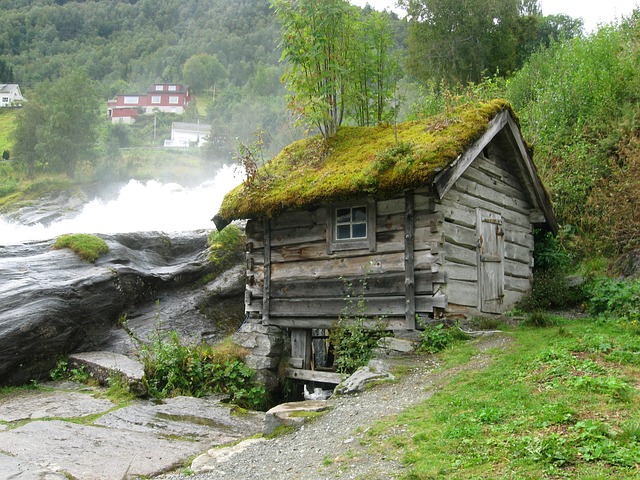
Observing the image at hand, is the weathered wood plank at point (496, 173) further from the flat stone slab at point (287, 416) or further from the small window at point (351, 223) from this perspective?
the flat stone slab at point (287, 416)

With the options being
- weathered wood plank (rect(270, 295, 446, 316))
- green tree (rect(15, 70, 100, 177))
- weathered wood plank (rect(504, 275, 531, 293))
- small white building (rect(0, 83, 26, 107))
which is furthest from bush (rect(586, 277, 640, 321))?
small white building (rect(0, 83, 26, 107))

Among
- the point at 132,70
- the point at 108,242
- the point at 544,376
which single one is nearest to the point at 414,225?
the point at 544,376

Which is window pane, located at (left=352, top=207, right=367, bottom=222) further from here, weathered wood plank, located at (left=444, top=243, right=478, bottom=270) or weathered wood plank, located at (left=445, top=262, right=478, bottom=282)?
weathered wood plank, located at (left=445, top=262, right=478, bottom=282)

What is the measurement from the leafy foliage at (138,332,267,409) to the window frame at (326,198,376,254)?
3044 millimetres

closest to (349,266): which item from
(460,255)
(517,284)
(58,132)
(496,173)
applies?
(460,255)

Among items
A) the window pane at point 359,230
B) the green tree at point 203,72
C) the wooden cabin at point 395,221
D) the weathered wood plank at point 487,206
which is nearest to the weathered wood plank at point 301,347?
the wooden cabin at point 395,221

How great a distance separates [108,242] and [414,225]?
30.0 feet

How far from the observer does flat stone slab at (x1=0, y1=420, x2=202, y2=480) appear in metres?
6.48

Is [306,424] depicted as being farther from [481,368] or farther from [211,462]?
[481,368]

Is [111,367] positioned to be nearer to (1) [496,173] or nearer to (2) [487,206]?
(2) [487,206]

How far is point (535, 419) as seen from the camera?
5062 mm

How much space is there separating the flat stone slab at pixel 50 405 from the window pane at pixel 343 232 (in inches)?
198

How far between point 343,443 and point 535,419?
6.36 ft

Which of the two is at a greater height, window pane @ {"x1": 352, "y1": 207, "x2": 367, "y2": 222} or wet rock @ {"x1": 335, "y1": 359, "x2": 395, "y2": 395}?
window pane @ {"x1": 352, "y1": 207, "x2": 367, "y2": 222}
